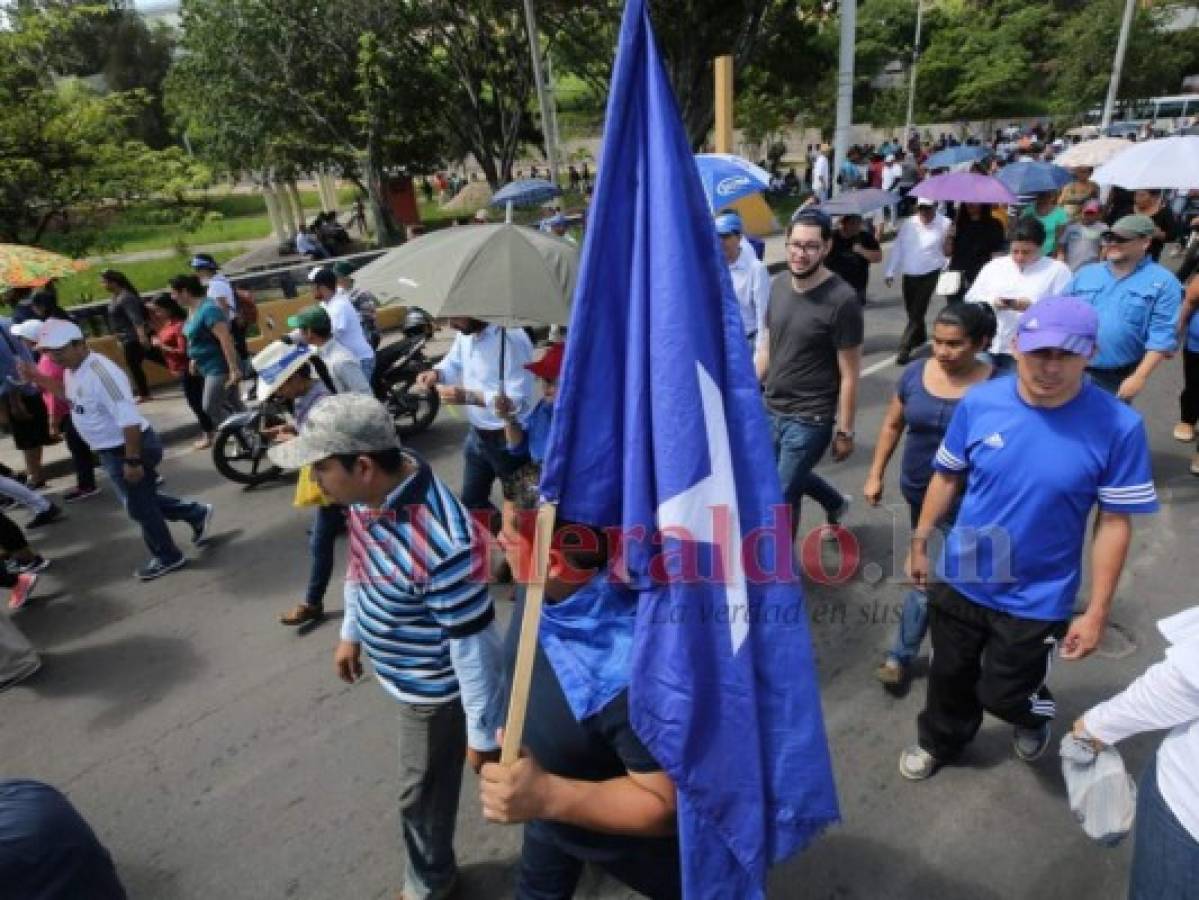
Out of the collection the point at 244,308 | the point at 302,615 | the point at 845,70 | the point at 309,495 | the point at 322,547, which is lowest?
the point at 302,615

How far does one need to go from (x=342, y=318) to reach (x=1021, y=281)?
495 cm

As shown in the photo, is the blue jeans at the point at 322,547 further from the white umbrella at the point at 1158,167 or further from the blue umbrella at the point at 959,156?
the blue umbrella at the point at 959,156

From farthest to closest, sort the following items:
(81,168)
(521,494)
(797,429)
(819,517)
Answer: (81,168), (819,517), (797,429), (521,494)

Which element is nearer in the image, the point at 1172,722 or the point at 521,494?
the point at 1172,722

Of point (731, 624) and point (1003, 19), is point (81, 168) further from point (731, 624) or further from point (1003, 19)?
point (1003, 19)

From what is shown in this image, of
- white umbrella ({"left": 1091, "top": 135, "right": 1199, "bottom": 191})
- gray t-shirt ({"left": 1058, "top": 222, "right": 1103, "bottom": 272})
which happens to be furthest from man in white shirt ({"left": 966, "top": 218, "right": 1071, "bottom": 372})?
gray t-shirt ({"left": 1058, "top": 222, "right": 1103, "bottom": 272})

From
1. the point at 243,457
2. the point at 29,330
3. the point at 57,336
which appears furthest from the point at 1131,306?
the point at 29,330

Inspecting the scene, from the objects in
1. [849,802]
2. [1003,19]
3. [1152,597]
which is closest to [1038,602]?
[849,802]

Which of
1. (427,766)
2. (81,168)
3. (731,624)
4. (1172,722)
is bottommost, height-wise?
(427,766)

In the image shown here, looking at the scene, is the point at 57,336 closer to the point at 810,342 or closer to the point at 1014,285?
the point at 810,342

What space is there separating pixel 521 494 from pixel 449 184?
37198mm

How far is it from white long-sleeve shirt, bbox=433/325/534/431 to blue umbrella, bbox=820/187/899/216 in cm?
501

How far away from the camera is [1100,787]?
6.86 ft

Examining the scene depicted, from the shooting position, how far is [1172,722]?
1.70 metres
